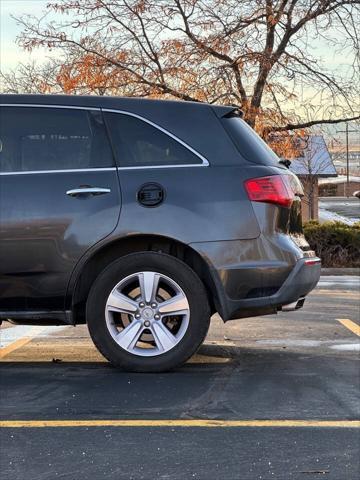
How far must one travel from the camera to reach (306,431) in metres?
3.73

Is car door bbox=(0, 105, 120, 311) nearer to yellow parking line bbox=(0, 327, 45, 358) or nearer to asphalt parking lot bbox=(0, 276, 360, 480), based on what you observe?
asphalt parking lot bbox=(0, 276, 360, 480)

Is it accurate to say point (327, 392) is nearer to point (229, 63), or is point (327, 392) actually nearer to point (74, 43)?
point (229, 63)

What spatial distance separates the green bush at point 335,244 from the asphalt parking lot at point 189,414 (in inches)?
367

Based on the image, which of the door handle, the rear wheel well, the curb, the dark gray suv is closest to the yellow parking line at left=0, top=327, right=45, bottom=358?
the dark gray suv

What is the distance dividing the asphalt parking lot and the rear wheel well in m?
0.52

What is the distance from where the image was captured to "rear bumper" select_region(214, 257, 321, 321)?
485 centimetres

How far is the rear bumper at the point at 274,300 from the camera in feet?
15.9

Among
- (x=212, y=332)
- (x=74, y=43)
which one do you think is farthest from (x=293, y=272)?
(x=74, y=43)

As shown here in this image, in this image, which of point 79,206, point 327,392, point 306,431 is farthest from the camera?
point 79,206

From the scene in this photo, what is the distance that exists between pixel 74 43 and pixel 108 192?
496 inches

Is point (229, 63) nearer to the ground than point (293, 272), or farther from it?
farther from it

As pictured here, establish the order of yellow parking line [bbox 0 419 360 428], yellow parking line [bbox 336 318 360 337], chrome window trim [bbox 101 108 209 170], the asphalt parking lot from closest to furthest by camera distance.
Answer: the asphalt parking lot → yellow parking line [bbox 0 419 360 428] → chrome window trim [bbox 101 108 209 170] → yellow parking line [bbox 336 318 360 337]

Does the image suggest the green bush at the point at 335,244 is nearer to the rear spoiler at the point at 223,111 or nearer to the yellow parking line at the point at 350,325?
the yellow parking line at the point at 350,325

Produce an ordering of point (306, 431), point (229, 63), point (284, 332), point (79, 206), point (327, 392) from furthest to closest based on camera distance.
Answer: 1. point (229, 63)
2. point (284, 332)
3. point (79, 206)
4. point (327, 392)
5. point (306, 431)
